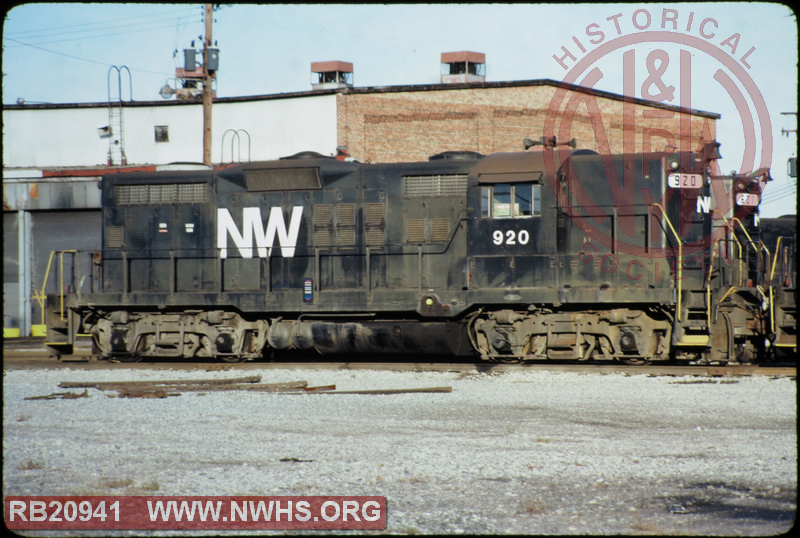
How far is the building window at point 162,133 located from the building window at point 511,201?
74.8 ft

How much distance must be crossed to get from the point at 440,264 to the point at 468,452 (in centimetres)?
636

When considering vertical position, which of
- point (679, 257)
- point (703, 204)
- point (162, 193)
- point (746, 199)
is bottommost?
point (679, 257)

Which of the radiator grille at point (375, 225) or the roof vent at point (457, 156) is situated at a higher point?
the roof vent at point (457, 156)

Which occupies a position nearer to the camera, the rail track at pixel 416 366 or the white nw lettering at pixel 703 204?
the rail track at pixel 416 366

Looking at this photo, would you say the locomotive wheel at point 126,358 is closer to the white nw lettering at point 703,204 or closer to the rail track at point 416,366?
the rail track at point 416,366

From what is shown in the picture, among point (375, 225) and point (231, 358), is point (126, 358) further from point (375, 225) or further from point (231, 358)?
point (375, 225)

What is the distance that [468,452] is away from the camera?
6.70m

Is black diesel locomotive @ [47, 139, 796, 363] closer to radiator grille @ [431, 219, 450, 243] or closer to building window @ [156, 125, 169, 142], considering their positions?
radiator grille @ [431, 219, 450, 243]

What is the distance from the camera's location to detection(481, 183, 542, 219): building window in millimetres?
12320

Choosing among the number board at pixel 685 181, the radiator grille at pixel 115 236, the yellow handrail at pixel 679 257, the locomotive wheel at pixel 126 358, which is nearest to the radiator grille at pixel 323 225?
the radiator grille at pixel 115 236

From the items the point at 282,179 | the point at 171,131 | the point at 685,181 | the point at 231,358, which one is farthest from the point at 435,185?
the point at 171,131

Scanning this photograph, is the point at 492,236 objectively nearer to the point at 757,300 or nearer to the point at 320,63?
the point at 757,300

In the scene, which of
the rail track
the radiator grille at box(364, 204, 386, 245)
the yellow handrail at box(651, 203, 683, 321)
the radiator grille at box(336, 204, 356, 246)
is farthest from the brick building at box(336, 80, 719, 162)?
the yellow handrail at box(651, 203, 683, 321)

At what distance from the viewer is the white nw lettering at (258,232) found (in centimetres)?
1348
